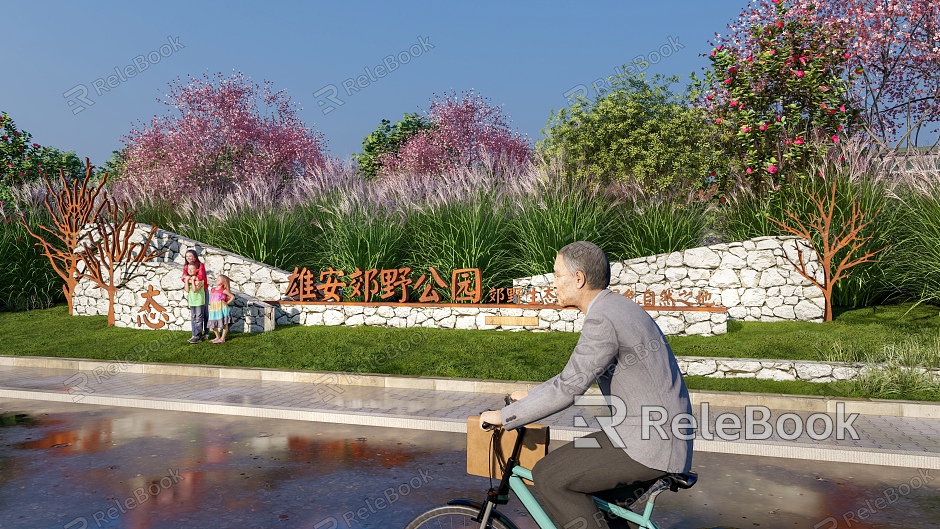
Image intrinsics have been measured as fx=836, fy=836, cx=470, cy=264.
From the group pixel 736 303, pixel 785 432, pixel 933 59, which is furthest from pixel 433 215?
pixel 933 59

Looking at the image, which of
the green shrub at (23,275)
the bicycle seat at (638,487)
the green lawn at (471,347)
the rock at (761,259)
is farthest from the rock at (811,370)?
the green shrub at (23,275)

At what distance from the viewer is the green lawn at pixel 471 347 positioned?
43.1 feet

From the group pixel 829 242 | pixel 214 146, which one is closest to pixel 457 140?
pixel 214 146

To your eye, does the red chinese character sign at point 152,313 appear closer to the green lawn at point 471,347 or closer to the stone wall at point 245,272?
the green lawn at point 471,347

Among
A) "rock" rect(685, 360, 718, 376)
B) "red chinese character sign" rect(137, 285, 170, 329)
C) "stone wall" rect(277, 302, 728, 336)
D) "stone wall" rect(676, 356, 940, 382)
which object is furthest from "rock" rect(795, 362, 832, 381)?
"red chinese character sign" rect(137, 285, 170, 329)

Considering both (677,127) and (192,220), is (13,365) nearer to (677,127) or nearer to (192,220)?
(192,220)

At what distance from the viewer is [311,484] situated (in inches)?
291

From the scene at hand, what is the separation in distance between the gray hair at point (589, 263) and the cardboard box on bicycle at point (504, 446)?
2.30 ft

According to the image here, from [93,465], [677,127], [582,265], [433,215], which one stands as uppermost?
[677,127]

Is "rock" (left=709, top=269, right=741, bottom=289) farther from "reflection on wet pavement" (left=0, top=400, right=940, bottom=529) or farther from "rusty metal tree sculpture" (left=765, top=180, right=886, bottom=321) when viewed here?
"reflection on wet pavement" (left=0, top=400, right=940, bottom=529)

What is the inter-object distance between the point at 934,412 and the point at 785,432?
2.52 m

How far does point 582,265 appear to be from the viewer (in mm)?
3691

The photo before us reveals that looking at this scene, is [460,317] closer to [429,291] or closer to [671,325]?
[429,291]

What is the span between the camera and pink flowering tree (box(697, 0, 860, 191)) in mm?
20438
